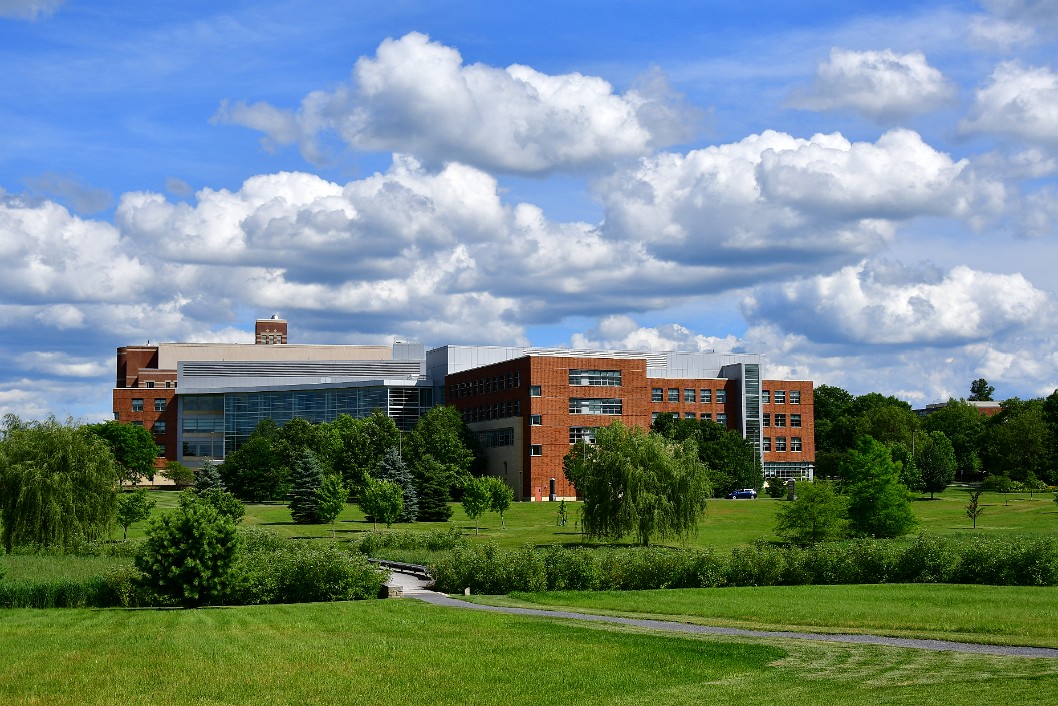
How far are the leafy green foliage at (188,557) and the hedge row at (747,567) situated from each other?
8.83m

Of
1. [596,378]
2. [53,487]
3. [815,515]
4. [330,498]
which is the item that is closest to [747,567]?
[815,515]

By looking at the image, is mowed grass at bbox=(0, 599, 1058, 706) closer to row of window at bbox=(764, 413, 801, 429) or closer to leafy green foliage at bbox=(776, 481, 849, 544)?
leafy green foliage at bbox=(776, 481, 849, 544)

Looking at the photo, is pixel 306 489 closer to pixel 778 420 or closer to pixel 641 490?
pixel 641 490

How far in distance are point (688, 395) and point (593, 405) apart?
966 inches

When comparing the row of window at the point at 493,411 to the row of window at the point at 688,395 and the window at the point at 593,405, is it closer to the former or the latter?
the window at the point at 593,405

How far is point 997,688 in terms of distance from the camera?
20375 millimetres

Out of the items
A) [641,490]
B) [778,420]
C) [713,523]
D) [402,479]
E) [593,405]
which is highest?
[593,405]

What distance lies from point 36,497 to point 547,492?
63.1 m

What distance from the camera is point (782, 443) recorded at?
142m

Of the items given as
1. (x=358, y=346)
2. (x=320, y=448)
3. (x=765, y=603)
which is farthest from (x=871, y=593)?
(x=358, y=346)

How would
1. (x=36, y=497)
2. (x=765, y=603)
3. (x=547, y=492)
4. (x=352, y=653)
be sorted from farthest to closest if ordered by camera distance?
(x=547, y=492), (x=36, y=497), (x=765, y=603), (x=352, y=653)

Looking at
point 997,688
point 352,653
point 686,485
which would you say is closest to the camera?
point 997,688

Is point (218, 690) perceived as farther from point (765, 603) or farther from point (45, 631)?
point (765, 603)

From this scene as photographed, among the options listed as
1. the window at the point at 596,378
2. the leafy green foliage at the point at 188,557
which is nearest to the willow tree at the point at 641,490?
the leafy green foliage at the point at 188,557
